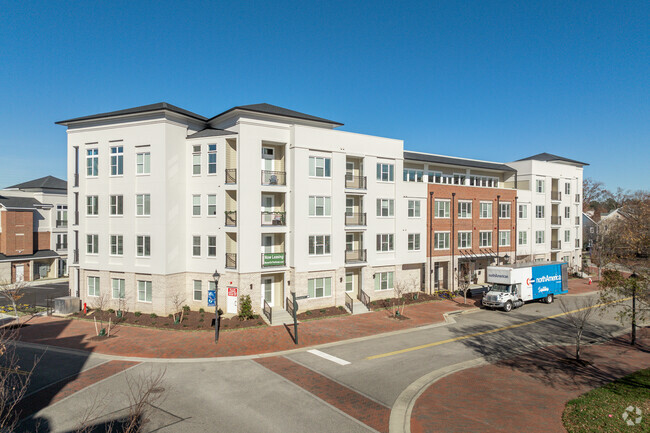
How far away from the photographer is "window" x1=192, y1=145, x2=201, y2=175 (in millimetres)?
28547

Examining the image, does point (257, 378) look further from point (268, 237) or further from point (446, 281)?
point (446, 281)

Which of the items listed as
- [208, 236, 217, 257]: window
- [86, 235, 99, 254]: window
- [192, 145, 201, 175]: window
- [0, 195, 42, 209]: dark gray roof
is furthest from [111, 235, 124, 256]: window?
[0, 195, 42, 209]: dark gray roof

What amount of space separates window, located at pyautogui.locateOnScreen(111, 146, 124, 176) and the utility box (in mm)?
10544

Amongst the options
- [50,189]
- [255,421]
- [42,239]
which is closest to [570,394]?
[255,421]

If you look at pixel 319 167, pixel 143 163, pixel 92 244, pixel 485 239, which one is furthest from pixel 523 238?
pixel 92 244

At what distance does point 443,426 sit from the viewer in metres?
12.7

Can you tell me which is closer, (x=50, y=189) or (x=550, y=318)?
(x=550, y=318)

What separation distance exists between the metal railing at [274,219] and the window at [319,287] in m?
5.21

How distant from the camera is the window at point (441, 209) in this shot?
3739 cm

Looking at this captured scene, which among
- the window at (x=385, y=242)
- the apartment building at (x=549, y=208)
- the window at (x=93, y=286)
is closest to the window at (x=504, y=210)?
the apartment building at (x=549, y=208)

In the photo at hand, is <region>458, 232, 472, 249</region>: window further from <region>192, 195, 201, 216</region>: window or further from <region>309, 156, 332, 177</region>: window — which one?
<region>192, 195, 201, 216</region>: window

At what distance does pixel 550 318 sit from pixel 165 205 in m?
31.0

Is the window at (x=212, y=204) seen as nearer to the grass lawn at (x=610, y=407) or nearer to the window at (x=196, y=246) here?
the window at (x=196, y=246)

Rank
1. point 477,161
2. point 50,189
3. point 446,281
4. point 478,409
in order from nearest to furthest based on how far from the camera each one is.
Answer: point 478,409, point 446,281, point 477,161, point 50,189
